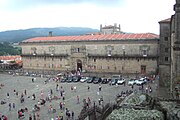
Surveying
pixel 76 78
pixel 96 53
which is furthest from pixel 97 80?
pixel 96 53

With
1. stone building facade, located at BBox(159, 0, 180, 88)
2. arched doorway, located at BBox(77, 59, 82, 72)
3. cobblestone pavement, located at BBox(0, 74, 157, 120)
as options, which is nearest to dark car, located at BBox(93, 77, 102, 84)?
cobblestone pavement, located at BBox(0, 74, 157, 120)

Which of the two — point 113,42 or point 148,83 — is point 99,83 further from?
point 113,42

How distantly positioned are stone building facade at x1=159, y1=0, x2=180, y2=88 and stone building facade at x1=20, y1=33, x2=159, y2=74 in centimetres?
544

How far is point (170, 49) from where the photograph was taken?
34156 millimetres

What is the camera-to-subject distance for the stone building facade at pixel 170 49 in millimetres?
23812

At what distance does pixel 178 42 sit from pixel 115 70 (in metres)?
24.5

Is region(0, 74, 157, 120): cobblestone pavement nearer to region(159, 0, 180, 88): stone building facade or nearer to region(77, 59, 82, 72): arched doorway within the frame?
region(159, 0, 180, 88): stone building facade

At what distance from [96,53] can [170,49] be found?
17.4m

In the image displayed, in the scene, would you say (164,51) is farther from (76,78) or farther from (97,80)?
(76,78)

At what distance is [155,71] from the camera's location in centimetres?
4441

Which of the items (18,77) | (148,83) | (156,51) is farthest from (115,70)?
(18,77)

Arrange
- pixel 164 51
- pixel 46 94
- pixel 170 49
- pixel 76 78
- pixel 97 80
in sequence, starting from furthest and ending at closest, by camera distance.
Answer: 1. pixel 76 78
2. pixel 97 80
3. pixel 164 51
4. pixel 170 49
5. pixel 46 94

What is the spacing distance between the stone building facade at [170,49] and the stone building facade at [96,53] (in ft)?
17.8

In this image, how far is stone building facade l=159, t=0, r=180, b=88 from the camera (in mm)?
23812
